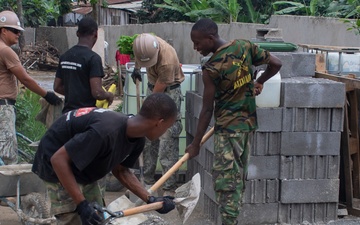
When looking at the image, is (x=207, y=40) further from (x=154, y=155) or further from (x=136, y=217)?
(x=154, y=155)

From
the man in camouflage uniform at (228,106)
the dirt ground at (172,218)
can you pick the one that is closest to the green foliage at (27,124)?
the dirt ground at (172,218)

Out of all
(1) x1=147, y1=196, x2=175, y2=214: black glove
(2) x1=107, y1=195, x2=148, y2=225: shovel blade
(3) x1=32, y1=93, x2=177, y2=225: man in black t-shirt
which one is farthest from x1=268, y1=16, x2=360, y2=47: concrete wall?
(3) x1=32, y1=93, x2=177, y2=225: man in black t-shirt

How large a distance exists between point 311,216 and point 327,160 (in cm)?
55

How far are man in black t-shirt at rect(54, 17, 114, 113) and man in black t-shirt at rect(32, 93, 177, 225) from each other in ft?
6.26

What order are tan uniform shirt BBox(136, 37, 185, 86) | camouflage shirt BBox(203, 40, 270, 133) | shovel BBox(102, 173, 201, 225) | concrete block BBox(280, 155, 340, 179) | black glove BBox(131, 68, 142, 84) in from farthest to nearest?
black glove BBox(131, 68, 142, 84) < tan uniform shirt BBox(136, 37, 185, 86) < concrete block BBox(280, 155, 340, 179) < camouflage shirt BBox(203, 40, 270, 133) < shovel BBox(102, 173, 201, 225)

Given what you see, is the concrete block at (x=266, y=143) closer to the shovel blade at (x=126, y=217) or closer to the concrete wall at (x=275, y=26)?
the shovel blade at (x=126, y=217)

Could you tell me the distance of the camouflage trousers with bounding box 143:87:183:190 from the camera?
6.76 m

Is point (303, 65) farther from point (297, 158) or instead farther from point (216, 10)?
point (216, 10)

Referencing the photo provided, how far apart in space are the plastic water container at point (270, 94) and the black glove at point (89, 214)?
2.60 metres

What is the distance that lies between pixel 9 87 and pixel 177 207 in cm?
268

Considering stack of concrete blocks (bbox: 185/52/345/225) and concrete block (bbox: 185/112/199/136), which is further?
concrete block (bbox: 185/112/199/136)

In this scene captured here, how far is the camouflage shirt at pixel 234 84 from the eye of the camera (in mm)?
5016

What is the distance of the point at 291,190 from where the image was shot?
5805mm

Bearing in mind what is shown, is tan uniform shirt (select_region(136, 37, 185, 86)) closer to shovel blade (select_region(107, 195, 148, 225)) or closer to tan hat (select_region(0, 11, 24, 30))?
tan hat (select_region(0, 11, 24, 30))
